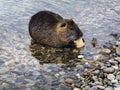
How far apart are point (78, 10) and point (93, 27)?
123 centimetres

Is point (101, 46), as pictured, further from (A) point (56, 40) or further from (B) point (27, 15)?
(B) point (27, 15)

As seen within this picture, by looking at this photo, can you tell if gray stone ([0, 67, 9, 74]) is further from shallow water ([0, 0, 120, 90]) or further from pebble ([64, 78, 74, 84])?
pebble ([64, 78, 74, 84])

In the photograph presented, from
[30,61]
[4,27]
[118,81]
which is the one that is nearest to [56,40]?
[30,61]

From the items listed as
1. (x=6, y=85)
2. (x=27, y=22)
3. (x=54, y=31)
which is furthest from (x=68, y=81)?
(x=27, y=22)

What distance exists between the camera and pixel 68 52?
306 inches

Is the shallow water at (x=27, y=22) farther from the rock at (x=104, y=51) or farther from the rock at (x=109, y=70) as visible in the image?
the rock at (x=109, y=70)

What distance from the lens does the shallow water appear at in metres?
7.07

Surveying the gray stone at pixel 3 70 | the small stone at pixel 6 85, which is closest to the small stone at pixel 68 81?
the small stone at pixel 6 85

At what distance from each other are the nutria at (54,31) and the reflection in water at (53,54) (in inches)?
5.7

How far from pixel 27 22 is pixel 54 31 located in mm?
1343

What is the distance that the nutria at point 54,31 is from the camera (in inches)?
306

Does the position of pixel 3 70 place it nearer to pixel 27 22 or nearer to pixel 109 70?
pixel 109 70

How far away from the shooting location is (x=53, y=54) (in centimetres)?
770

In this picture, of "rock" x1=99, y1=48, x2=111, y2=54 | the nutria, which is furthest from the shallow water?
the nutria
